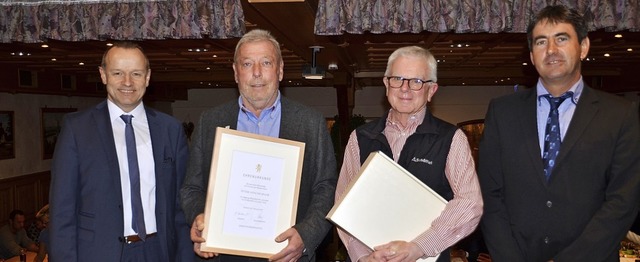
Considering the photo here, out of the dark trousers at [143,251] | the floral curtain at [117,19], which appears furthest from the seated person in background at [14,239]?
the dark trousers at [143,251]

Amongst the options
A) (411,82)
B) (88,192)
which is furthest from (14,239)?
(411,82)

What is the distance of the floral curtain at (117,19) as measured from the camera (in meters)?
2.68

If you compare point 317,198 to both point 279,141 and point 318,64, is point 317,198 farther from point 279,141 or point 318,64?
point 318,64

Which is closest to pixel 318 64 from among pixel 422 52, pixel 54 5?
pixel 54 5

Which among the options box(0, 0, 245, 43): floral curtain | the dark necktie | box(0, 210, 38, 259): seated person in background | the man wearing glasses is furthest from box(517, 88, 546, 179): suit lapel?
box(0, 210, 38, 259): seated person in background

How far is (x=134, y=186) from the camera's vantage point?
2.35 metres

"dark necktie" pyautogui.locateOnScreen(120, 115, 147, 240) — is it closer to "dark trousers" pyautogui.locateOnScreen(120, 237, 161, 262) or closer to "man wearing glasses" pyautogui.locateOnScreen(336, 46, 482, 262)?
"dark trousers" pyautogui.locateOnScreen(120, 237, 161, 262)

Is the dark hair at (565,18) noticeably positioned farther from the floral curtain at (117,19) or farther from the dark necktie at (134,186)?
the dark necktie at (134,186)

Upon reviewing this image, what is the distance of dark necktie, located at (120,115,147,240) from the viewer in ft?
7.72

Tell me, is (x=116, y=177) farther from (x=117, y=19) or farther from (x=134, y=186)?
(x=117, y=19)

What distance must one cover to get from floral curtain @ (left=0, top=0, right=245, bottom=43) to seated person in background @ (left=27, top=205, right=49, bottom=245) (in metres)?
4.39

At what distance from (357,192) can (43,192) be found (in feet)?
33.5

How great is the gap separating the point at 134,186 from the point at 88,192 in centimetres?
19

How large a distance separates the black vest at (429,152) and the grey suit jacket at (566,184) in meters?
0.16
